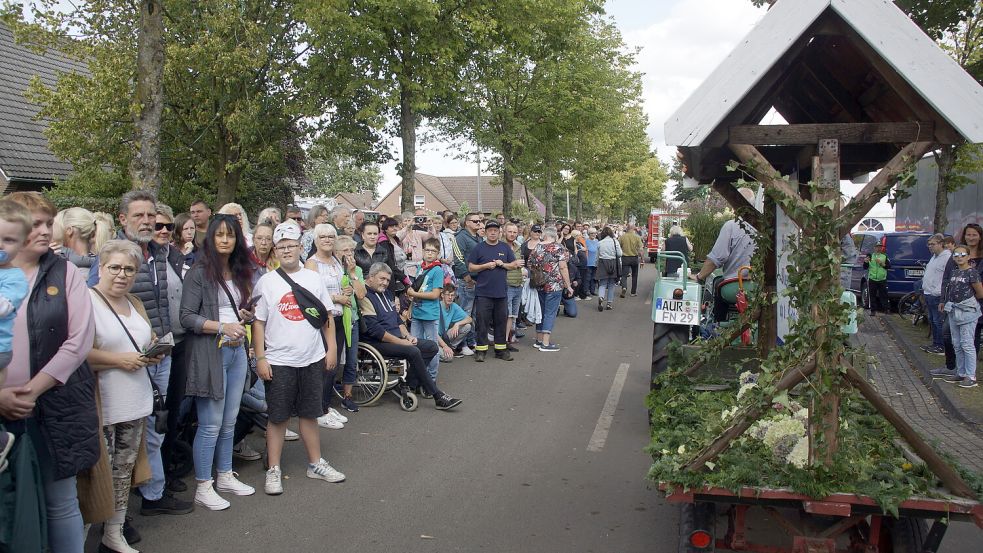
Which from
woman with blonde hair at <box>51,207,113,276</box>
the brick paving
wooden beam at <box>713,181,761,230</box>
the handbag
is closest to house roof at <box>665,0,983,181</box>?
wooden beam at <box>713,181,761,230</box>

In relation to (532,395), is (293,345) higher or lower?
higher

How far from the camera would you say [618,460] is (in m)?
6.32

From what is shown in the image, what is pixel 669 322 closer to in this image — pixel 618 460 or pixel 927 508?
pixel 618 460

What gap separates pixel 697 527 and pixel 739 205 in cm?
297

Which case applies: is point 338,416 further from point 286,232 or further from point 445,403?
point 286,232

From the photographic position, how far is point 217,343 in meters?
5.09

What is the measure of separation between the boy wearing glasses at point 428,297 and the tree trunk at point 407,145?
9544mm

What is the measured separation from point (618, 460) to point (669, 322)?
1931 mm

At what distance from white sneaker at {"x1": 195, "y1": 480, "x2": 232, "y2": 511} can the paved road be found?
0.06m

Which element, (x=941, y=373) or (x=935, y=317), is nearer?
(x=941, y=373)

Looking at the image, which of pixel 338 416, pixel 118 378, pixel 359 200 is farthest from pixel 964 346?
pixel 359 200

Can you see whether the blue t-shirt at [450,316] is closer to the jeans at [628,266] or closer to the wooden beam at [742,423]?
the wooden beam at [742,423]

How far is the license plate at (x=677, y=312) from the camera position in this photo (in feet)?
25.1

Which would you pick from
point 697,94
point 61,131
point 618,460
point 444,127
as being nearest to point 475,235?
point 618,460
